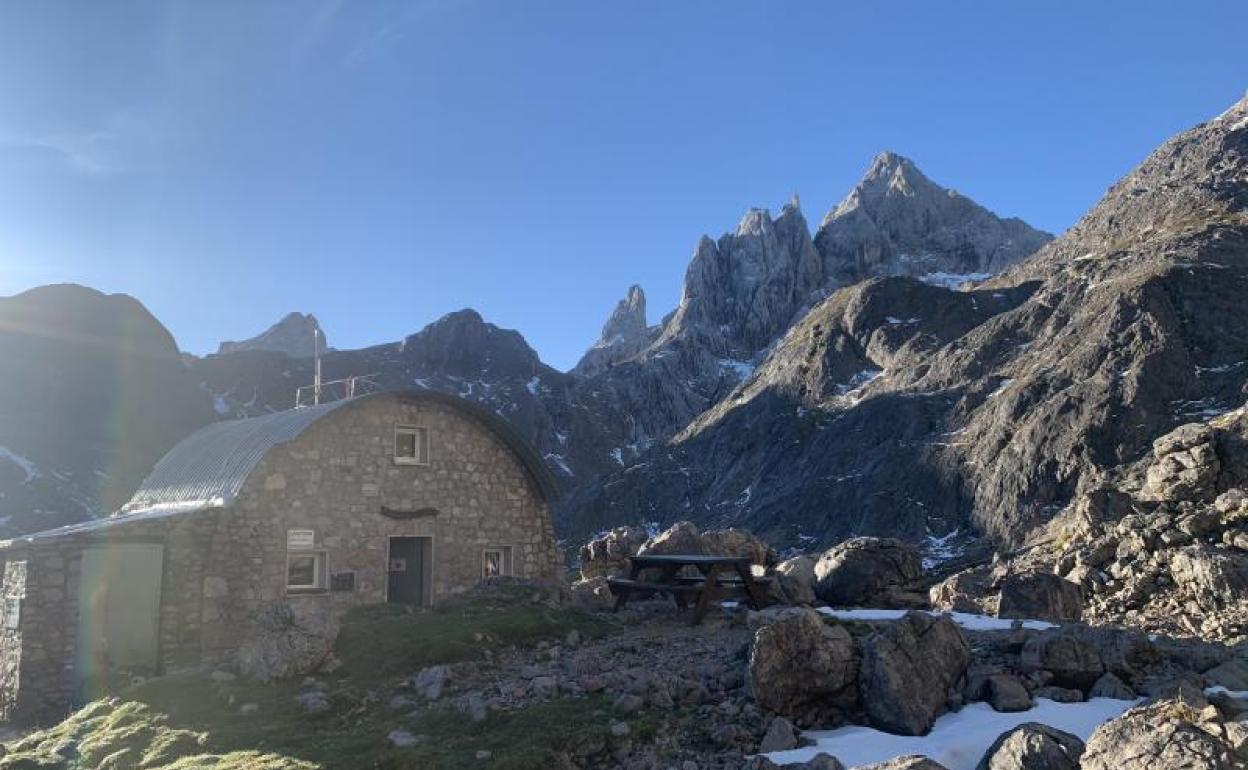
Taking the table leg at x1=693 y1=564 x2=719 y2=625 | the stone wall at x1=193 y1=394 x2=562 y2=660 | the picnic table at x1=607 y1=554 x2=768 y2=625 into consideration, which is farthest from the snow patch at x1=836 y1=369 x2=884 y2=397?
the table leg at x1=693 y1=564 x2=719 y2=625

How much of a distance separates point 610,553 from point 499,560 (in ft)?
14.0

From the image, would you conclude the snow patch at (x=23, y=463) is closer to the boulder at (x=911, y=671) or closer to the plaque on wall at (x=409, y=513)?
the plaque on wall at (x=409, y=513)

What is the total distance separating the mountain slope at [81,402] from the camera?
283 feet

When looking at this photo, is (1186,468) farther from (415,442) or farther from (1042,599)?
(415,442)

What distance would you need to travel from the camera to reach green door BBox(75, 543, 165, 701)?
1795cm

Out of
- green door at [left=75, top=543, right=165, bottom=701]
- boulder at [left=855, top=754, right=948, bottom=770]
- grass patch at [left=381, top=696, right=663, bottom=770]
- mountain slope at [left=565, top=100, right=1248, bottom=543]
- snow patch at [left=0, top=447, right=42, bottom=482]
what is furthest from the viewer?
snow patch at [left=0, top=447, right=42, bottom=482]

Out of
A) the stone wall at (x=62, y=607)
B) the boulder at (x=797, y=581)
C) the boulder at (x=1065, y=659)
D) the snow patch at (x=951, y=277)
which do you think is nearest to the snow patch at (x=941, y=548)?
the boulder at (x=797, y=581)

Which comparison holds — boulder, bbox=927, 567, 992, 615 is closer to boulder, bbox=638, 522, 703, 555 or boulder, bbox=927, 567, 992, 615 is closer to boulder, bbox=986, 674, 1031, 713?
boulder, bbox=638, 522, 703, 555

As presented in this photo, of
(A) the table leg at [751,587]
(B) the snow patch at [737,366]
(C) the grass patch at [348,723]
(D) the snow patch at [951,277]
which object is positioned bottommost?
(C) the grass patch at [348,723]

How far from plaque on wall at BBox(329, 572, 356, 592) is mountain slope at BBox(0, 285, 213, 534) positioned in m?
69.3

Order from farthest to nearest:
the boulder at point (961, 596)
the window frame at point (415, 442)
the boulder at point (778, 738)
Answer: the window frame at point (415, 442), the boulder at point (961, 596), the boulder at point (778, 738)

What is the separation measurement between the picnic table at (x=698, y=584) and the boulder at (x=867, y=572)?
5.25 ft

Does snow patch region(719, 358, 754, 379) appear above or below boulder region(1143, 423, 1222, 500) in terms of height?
above

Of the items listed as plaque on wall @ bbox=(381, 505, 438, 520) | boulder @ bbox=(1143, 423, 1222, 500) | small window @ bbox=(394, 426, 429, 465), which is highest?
small window @ bbox=(394, 426, 429, 465)
